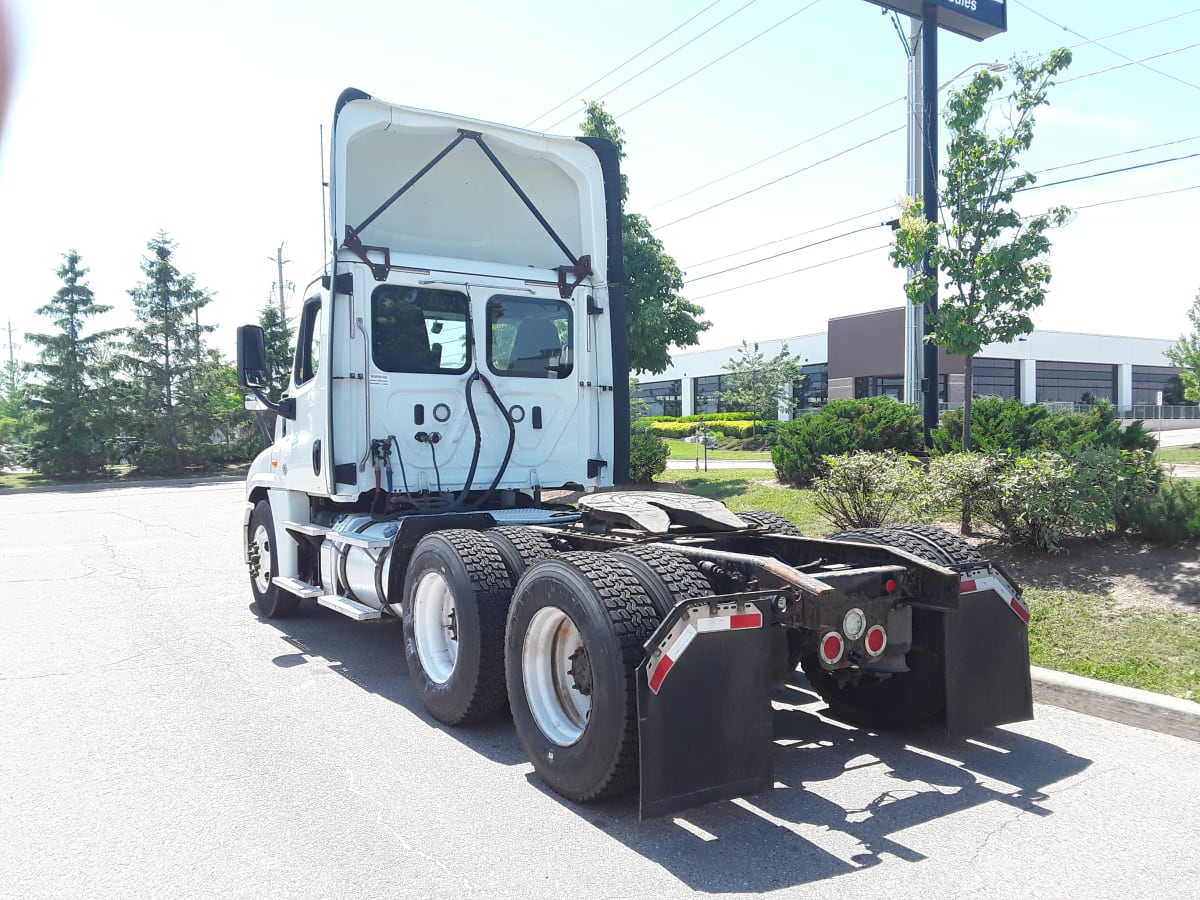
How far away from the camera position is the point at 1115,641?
6.12 m

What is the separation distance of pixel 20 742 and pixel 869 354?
47.2m

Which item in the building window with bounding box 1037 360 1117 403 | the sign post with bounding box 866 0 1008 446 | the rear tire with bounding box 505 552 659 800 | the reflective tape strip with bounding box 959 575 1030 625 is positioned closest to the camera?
the rear tire with bounding box 505 552 659 800

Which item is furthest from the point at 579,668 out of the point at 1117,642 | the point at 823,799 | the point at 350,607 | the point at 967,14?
the point at 967,14

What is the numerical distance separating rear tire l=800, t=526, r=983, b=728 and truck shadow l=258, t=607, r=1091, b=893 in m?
0.13

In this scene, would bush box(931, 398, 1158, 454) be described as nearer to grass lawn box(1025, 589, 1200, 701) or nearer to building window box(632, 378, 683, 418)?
grass lawn box(1025, 589, 1200, 701)

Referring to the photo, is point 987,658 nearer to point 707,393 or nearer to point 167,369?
point 167,369

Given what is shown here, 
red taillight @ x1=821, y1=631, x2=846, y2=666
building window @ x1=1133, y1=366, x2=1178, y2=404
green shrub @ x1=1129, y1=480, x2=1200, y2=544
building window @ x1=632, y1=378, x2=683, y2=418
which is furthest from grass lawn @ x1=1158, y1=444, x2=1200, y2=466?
building window @ x1=632, y1=378, x2=683, y2=418

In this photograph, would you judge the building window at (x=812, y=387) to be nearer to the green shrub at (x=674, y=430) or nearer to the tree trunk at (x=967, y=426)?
the green shrub at (x=674, y=430)

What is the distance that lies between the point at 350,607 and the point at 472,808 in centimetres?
262

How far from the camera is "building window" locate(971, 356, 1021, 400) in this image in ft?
175

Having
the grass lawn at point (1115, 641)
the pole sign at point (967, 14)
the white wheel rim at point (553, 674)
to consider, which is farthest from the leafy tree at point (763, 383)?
the white wheel rim at point (553, 674)

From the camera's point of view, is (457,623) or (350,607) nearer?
(457,623)

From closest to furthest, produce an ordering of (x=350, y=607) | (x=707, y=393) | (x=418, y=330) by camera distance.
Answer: (x=350, y=607) < (x=418, y=330) < (x=707, y=393)

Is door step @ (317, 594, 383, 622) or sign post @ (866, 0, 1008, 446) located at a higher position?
sign post @ (866, 0, 1008, 446)
